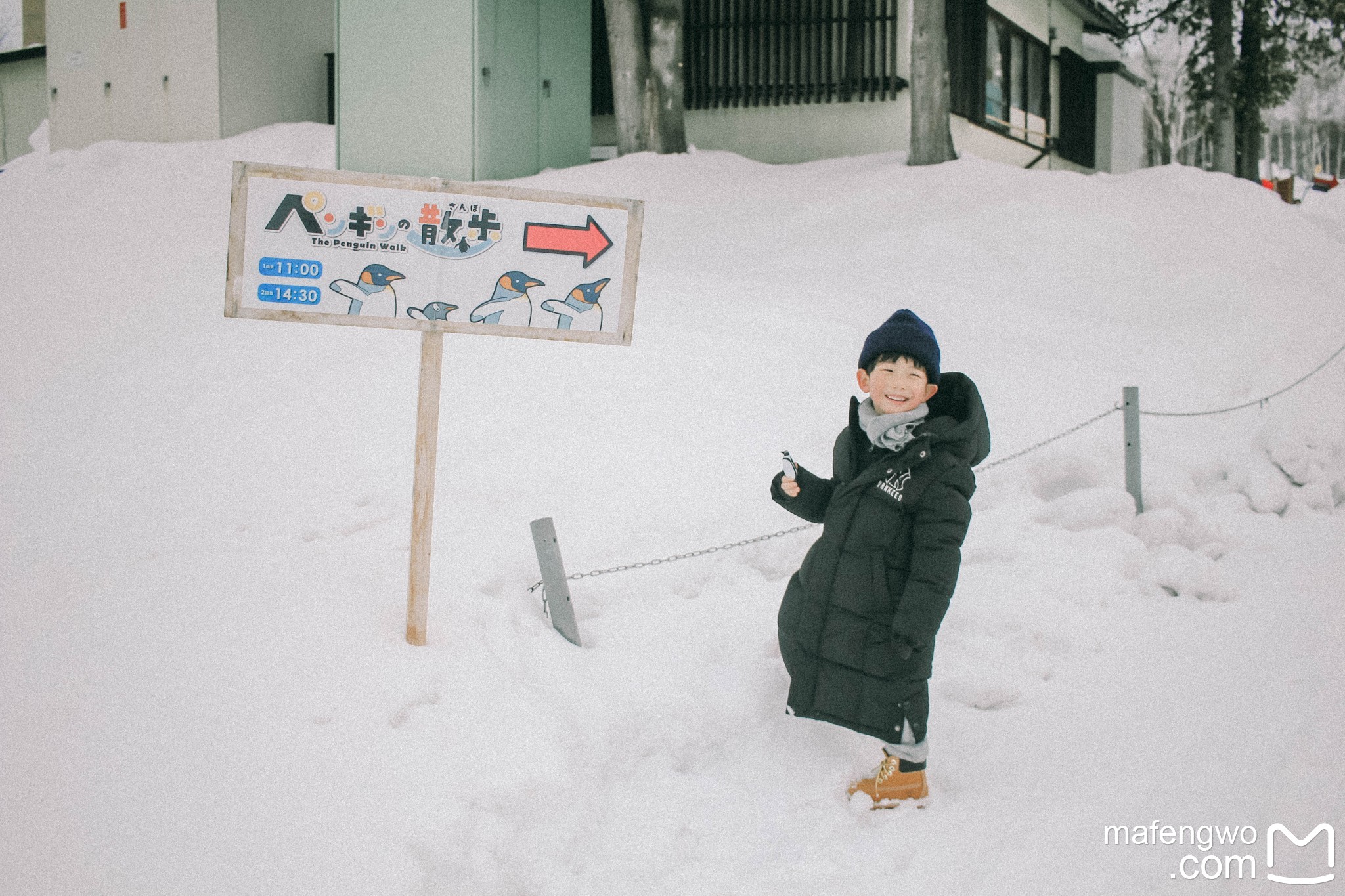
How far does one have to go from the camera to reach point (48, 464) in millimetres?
4801

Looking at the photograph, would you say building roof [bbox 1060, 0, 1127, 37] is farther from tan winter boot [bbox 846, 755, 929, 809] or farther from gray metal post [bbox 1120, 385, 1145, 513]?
tan winter boot [bbox 846, 755, 929, 809]

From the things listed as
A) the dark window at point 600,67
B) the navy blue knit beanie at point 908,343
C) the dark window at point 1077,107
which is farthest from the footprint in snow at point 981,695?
the dark window at point 1077,107

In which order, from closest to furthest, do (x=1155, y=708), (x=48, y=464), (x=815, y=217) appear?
(x=1155, y=708), (x=48, y=464), (x=815, y=217)

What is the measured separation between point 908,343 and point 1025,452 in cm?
225

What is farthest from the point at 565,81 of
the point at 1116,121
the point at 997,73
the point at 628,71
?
the point at 1116,121

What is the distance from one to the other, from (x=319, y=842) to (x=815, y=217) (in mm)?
7892

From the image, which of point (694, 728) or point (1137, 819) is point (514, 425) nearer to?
point (694, 728)

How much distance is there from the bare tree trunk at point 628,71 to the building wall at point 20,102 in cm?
1190

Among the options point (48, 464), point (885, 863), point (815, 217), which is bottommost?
point (885, 863)

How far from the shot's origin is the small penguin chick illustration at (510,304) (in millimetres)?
3213

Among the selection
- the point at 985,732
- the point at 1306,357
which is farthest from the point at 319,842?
the point at 1306,357

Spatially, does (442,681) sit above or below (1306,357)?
below

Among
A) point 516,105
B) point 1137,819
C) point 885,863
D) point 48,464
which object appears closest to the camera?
point 885,863

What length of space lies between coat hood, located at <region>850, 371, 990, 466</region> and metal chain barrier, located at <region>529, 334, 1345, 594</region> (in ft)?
3.43
